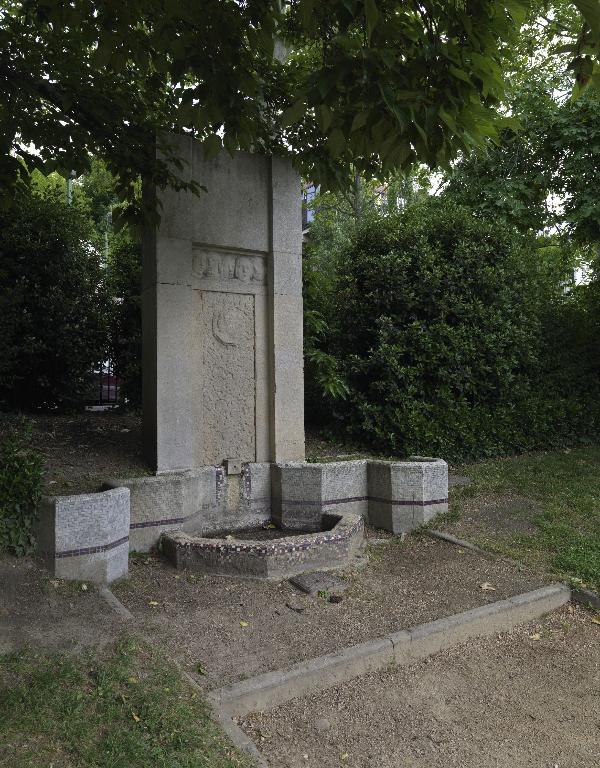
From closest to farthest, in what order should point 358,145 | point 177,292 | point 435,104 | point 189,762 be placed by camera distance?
point 189,762, point 435,104, point 358,145, point 177,292

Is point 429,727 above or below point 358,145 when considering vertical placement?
below

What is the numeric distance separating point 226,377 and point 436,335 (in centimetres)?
337

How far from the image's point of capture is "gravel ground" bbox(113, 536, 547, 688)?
3.25 meters

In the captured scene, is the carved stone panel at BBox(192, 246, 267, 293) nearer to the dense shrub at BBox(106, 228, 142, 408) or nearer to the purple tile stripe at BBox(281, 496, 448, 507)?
the purple tile stripe at BBox(281, 496, 448, 507)

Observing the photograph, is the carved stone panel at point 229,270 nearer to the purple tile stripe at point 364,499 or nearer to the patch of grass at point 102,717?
the purple tile stripe at point 364,499

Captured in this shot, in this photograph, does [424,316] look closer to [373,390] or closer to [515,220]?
[373,390]

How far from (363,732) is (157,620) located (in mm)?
1455

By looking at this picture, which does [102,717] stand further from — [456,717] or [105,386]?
[105,386]

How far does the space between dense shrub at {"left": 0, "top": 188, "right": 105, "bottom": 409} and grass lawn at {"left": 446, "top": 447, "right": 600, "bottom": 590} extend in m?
5.59

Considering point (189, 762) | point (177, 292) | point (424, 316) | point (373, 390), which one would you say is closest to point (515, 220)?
point (424, 316)

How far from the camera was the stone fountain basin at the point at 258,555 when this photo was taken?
169 inches

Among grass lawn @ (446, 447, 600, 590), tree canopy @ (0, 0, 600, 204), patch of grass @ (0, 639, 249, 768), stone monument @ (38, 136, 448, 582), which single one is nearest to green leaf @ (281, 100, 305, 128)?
tree canopy @ (0, 0, 600, 204)

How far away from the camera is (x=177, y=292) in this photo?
5.10 m

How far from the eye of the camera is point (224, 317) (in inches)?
214
